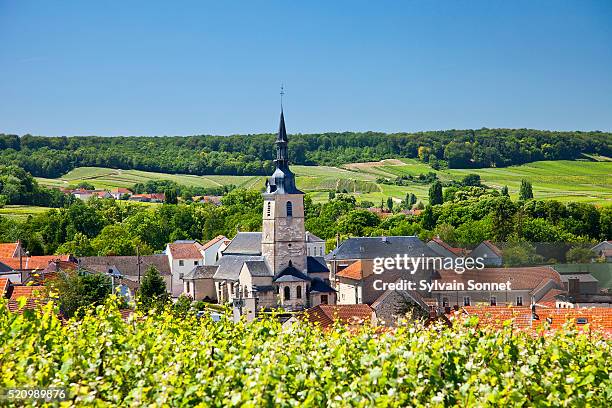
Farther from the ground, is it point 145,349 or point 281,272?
point 145,349

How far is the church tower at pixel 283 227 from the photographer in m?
63.0

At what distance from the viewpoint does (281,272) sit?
62594 mm

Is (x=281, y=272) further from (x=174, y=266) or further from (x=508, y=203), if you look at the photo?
(x=508, y=203)

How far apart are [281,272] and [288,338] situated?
4632 centimetres

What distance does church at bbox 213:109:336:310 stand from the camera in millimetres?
61625

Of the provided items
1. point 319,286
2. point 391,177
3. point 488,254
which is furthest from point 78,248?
point 391,177

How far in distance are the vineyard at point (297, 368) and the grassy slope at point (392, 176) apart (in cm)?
10663

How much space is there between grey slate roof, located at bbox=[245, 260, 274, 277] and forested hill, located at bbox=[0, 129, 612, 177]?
109 meters

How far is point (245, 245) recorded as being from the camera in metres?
72.4

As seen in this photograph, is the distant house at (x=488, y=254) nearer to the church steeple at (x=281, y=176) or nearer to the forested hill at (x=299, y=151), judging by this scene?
the church steeple at (x=281, y=176)

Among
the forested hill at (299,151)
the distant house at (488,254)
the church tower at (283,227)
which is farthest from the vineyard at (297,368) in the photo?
the forested hill at (299,151)

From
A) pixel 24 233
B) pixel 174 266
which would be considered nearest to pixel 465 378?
pixel 174 266

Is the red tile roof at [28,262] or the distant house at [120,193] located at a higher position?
the red tile roof at [28,262]

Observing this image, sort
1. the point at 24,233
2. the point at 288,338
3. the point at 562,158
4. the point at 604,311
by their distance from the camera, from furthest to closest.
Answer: the point at 562,158 → the point at 24,233 → the point at 604,311 → the point at 288,338
